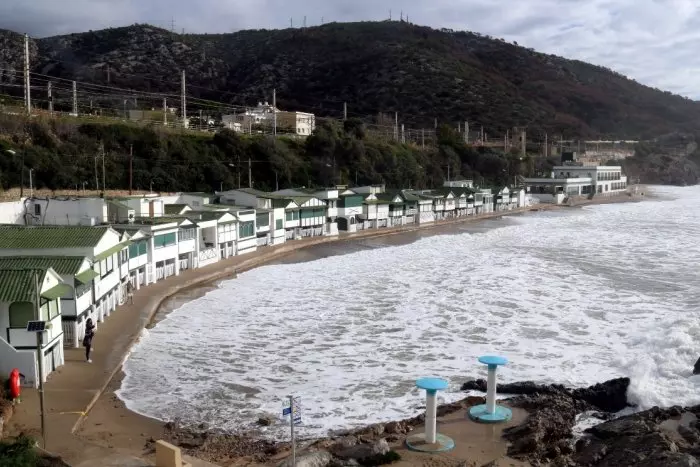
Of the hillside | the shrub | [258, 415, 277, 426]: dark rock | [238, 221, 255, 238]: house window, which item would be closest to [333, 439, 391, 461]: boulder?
[258, 415, 277, 426]: dark rock

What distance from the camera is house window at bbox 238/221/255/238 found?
27.4 meters

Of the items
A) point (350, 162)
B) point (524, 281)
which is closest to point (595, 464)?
point (524, 281)

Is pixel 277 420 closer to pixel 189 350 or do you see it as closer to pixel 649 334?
pixel 189 350

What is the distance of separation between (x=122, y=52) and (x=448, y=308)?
113 meters

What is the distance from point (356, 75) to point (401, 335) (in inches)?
4634

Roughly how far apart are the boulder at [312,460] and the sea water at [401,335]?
174 cm

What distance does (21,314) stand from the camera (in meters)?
10.4

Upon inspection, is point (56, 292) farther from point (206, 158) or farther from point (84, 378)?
point (206, 158)

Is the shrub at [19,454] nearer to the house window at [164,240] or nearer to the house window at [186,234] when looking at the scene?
the house window at [164,240]

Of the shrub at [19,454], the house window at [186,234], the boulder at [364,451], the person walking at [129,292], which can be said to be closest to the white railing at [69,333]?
the person walking at [129,292]

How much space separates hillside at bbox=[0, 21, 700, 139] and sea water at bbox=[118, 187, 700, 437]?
3323 inches

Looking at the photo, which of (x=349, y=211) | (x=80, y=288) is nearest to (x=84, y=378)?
(x=80, y=288)

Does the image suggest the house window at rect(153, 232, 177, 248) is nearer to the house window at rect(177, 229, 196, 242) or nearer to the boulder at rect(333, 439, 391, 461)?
the house window at rect(177, 229, 196, 242)

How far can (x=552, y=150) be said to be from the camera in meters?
107
